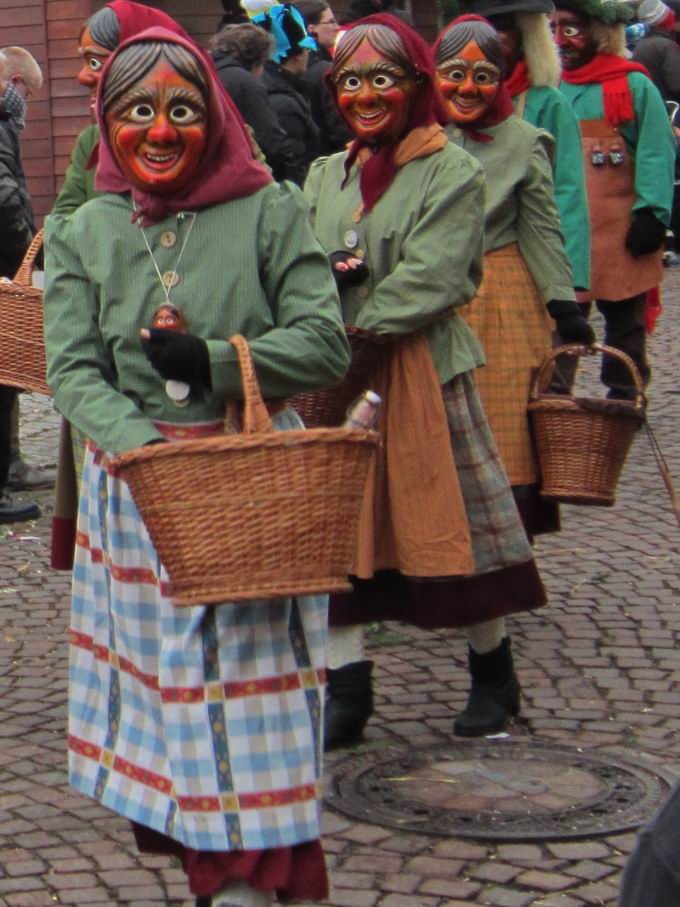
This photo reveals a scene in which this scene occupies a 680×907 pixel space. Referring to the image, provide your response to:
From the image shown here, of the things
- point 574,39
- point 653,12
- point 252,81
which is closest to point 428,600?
point 574,39

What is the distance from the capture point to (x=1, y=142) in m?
7.91

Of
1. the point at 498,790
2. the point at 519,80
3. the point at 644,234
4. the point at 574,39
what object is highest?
the point at 574,39

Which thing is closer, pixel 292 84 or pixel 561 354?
pixel 561 354

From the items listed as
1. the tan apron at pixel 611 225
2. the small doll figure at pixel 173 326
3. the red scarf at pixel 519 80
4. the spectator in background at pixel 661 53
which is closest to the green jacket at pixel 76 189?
the red scarf at pixel 519 80

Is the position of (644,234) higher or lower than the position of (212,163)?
higher

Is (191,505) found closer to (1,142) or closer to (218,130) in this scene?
(218,130)

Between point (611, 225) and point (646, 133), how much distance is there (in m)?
0.45

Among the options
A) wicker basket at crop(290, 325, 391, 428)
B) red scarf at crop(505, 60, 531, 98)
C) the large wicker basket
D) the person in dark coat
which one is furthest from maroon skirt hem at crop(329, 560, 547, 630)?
the person in dark coat

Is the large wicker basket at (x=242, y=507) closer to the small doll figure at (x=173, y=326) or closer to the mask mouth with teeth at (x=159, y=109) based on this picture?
the small doll figure at (x=173, y=326)

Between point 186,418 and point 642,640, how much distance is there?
2.74m

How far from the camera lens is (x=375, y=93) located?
4516 millimetres

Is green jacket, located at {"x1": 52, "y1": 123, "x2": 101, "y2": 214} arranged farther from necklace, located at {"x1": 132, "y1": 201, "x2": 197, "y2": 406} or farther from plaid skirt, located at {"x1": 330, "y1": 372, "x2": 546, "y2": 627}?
necklace, located at {"x1": 132, "y1": 201, "x2": 197, "y2": 406}

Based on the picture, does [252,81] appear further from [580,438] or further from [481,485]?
[481,485]

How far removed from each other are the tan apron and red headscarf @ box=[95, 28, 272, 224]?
5211mm
